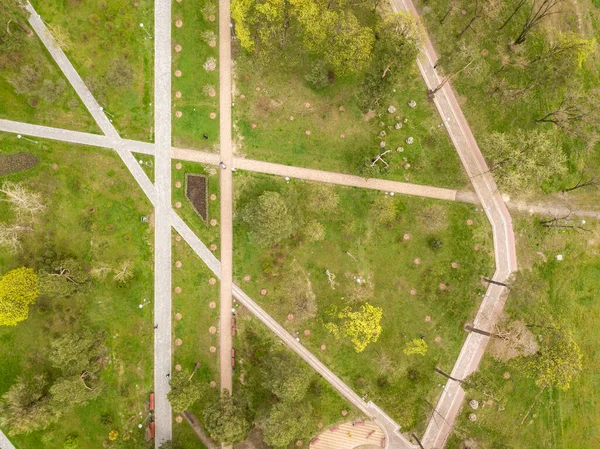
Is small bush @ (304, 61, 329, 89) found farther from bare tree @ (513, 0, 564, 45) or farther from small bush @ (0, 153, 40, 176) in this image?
small bush @ (0, 153, 40, 176)

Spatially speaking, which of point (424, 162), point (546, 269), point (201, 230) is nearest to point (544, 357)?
point (546, 269)

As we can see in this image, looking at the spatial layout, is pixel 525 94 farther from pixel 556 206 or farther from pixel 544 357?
pixel 544 357

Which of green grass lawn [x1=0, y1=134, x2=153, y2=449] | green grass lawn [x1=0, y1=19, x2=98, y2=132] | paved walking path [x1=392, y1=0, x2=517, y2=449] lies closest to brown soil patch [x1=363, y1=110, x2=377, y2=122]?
paved walking path [x1=392, y1=0, x2=517, y2=449]

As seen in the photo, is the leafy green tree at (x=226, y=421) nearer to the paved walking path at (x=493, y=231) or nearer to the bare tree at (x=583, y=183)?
the paved walking path at (x=493, y=231)

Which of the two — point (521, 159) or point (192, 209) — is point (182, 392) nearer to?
point (192, 209)

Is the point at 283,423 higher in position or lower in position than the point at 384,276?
lower

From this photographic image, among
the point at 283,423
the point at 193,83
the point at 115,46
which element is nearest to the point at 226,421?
the point at 283,423

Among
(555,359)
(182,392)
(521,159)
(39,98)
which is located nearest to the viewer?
(555,359)
